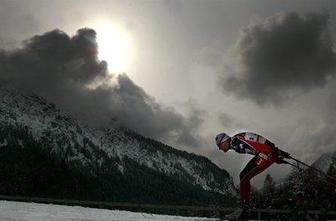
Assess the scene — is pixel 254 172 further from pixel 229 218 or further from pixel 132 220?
pixel 132 220

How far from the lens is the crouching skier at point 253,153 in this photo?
15.4 metres

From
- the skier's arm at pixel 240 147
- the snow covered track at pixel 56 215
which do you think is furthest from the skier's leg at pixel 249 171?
the snow covered track at pixel 56 215

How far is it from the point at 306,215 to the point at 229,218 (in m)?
2.23

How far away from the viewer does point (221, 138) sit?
16.5 metres

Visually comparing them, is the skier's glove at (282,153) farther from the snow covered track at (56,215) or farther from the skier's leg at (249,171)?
the snow covered track at (56,215)

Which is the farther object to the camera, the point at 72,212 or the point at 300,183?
the point at 300,183

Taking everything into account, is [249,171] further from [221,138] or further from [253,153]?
[221,138]

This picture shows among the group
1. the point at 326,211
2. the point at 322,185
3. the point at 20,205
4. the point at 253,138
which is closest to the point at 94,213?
the point at 20,205

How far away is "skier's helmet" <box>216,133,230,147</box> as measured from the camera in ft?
53.7

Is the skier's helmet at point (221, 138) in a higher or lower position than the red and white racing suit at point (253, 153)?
higher

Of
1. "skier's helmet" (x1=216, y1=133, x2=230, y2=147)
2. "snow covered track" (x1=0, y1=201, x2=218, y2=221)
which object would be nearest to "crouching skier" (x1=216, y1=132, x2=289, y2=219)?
"skier's helmet" (x1=216, y1=133, x2=230, y2=147)

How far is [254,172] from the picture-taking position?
51.2 feet

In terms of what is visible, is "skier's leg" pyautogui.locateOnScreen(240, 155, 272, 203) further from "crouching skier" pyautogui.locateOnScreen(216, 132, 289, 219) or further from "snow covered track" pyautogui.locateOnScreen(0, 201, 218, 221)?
"snow covered track" pyautogui.locateOnScreen(0, 201, 218, 221)

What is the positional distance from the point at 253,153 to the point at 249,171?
55cm
